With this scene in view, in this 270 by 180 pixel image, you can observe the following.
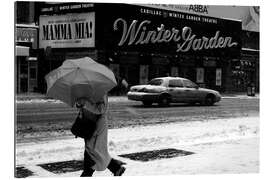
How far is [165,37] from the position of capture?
29.0ft

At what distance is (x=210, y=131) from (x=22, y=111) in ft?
12.0

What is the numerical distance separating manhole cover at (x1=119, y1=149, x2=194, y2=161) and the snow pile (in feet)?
0.35

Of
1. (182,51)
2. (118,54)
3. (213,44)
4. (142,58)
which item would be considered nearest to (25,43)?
(118,54)

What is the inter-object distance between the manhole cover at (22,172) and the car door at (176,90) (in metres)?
3.12

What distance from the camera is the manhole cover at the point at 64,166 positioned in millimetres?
7295

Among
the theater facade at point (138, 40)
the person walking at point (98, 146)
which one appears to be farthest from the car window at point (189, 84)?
the person walking at point (98, 146)

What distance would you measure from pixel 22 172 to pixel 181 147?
293cm

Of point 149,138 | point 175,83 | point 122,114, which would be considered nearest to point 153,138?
point 149,138

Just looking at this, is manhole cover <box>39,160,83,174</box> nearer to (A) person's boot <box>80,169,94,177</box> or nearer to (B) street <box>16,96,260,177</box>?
(B) street <box>16,96,260,177</box>

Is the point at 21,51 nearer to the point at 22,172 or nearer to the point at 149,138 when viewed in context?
the point at 22,172

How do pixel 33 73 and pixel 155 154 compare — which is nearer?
pixel 33 73

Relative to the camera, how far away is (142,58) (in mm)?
8797

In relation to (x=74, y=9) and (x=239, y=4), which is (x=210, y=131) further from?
(x=74, y=9)

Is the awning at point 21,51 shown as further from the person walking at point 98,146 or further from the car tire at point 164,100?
the car tire at point 164,100
